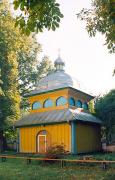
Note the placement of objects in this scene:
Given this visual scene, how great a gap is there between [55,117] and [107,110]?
740cm

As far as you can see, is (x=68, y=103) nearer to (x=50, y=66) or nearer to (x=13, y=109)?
(x=13, y=109)

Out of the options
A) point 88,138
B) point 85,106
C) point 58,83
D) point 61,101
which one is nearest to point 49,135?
point 61,101

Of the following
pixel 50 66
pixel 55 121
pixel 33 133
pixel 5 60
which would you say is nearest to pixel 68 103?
pixel 55 121

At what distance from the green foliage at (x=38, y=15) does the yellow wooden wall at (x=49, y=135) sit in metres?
19.2

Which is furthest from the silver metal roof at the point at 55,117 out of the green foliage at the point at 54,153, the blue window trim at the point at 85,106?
the green foliage at the point at 54,153

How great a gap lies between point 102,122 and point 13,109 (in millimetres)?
9681

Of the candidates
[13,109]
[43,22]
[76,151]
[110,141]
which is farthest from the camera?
[110,141]

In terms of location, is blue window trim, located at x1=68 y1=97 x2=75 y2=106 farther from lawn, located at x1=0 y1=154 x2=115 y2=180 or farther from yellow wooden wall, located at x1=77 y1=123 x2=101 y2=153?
lawn, located at x1=0 y1=154 x2=115 y2=180

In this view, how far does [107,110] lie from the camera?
31.4m

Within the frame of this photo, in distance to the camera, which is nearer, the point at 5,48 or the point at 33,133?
the point at 33,133

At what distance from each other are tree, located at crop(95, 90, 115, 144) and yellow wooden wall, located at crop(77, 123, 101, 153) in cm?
163

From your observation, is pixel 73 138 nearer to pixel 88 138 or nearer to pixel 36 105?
pixel 88 138

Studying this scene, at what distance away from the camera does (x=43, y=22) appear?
6.42 metres

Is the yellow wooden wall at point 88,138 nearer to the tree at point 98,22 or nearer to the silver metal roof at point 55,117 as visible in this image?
the silver metal roof at point 55,117
